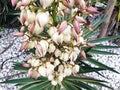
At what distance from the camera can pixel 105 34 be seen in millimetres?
4633

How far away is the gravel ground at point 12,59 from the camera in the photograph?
13.2ft

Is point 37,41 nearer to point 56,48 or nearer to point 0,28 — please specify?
point 56,48

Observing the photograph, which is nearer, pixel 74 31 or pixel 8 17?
pixel 74 31

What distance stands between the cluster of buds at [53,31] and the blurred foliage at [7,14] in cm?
206

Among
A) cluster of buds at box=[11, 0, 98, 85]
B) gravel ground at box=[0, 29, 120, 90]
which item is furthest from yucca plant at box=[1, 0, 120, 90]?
gravel ground at box=[0, 29, 120, 90]

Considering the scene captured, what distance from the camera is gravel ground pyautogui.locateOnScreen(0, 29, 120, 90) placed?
4.03 meters

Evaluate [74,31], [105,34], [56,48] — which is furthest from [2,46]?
[74,31]

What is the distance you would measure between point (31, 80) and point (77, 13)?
1179 millimetres

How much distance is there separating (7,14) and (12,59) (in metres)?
0.72

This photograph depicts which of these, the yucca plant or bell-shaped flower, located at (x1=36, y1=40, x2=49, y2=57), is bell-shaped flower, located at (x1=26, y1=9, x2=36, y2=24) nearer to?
the yucca plant

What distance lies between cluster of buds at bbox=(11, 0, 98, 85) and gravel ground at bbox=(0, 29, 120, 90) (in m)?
1.39

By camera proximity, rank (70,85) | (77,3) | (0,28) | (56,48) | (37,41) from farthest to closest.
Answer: (0,28), (70,85), (56,48), (37,41), (77,3)

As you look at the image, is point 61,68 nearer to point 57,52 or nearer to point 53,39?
point 57,52

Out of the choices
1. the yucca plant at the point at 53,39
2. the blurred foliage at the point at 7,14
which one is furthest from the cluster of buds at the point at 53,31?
the blurred foliage at the point at 7,14
